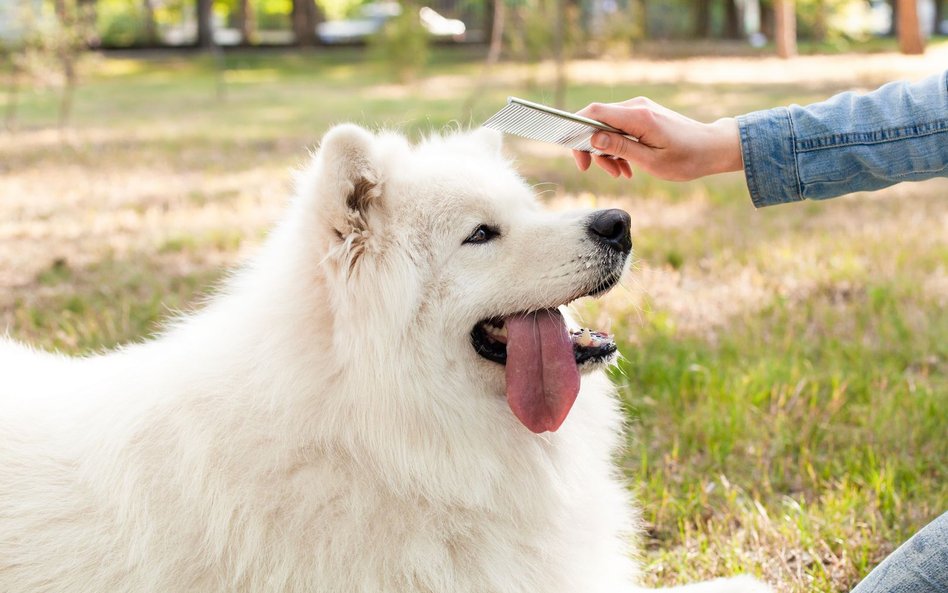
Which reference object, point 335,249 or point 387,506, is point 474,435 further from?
point 335,249

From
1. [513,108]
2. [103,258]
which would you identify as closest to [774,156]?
[513,108]

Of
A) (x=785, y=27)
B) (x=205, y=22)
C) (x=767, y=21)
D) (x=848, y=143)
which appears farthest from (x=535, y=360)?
(x=767, y=21)

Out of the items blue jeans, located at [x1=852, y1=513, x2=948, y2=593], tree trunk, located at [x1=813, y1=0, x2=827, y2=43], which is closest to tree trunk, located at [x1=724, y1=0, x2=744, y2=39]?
tree trunk, located at [x1=813, y1=0, x2=827, y2=43]

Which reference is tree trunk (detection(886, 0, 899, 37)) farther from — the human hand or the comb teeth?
the comb teeth

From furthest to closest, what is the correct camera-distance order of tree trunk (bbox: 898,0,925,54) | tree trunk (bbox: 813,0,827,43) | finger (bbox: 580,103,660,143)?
tree trunk (bbox: 813,0,827,43) → tree trunk (bbox: 898,0,925,54) → finger (bbox: 580,103,660,143)

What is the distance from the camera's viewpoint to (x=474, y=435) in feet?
7.91

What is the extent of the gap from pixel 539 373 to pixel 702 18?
125 ft

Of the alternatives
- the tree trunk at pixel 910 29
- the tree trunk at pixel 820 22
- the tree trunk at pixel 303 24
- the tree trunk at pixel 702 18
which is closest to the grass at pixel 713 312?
the tree trunk at pixel 910 29

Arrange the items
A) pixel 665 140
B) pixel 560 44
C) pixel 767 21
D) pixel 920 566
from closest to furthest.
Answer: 1. pixel 920 566
2. pixel 665 140
3. pixel 560 44
4. pixel 767 21

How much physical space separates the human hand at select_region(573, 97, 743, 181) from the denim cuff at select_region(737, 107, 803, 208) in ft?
0.13

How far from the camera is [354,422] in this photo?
2344 millimetres

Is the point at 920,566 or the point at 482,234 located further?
the point at 482,234

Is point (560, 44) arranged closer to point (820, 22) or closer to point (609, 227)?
point (609, 227)

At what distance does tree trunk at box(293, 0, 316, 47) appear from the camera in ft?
114
